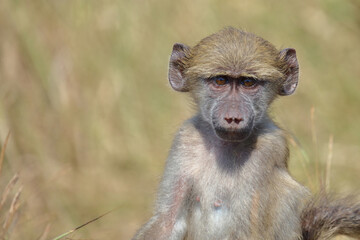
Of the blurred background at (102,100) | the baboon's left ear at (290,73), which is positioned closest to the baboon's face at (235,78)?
the baboon's left ear at (290,73)

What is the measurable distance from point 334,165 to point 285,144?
15.1 ft

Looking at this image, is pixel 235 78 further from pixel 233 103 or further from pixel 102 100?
pixel 102 100

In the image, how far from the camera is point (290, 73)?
6090mm

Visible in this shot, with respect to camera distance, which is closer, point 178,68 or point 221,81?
point 221,81

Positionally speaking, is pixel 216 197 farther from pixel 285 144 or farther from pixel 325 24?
pixel 325 24

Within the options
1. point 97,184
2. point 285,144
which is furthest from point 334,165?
point 285,144

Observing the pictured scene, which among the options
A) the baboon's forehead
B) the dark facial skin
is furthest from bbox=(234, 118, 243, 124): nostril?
the baboon's forehead

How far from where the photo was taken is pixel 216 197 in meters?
5.80

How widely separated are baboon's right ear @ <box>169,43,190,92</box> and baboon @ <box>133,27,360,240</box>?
88 millimetres

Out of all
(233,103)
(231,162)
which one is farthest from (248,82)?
(231,162)

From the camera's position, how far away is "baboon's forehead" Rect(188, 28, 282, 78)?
574 cm

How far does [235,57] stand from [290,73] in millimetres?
556

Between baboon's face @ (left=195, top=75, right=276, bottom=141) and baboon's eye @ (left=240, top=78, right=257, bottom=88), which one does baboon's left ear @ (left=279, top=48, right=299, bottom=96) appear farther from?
baboon's eye @ (left=240, top=78, right=257, bottom=88)

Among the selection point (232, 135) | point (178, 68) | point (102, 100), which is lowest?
point (102, 100)
